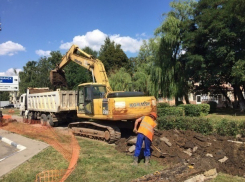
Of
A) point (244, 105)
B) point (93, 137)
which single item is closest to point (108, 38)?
point (244, 105)

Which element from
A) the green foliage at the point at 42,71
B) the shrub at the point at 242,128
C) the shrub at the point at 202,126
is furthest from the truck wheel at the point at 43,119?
the green foliage at the point at 42,71

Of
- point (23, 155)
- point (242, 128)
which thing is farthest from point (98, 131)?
point (242, 128)

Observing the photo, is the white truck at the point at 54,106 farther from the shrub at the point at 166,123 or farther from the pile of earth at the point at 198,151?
the pile of earth at the point at 198,151

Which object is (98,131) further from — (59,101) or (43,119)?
(43,119)

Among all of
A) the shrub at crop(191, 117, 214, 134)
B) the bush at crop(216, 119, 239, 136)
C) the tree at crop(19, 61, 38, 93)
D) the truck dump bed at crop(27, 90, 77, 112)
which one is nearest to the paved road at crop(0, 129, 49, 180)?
the truck dump bed at crop(27, 90, 77, 112)

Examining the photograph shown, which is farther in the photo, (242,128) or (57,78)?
(57,78)

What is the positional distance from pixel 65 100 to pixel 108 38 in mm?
40597

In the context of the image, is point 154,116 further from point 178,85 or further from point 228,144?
point 178,85

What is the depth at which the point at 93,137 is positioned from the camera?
9.88 metres

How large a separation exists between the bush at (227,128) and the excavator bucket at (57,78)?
10747 mm

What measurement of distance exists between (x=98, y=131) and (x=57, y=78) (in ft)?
23.5

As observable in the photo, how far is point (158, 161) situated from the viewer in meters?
6.39

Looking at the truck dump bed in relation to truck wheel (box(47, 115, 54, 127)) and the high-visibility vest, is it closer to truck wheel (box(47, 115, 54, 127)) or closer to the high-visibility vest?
truck wheel (box(47, 115, 54, 127))

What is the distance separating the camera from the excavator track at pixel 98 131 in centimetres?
872
